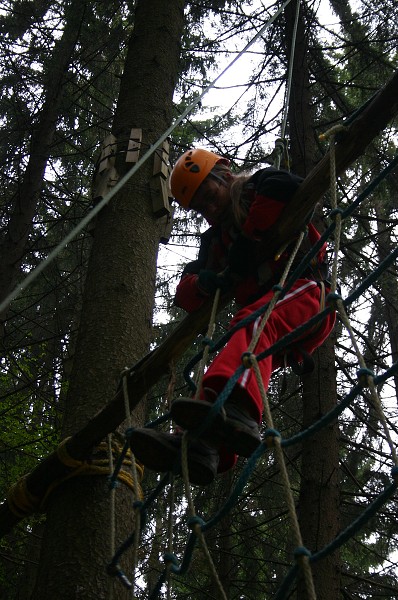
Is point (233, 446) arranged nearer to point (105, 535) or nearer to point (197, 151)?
point (105, 535)

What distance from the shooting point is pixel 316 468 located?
4543 millimetres

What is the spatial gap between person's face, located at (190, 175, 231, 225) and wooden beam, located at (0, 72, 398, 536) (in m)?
0.54

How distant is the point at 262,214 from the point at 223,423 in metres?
0.92

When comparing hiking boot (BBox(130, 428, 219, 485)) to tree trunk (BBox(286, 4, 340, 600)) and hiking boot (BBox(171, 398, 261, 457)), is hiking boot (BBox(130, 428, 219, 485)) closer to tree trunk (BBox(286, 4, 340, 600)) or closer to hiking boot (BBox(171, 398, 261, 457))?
hiking boot (BBox(171, 398, 261, 457))

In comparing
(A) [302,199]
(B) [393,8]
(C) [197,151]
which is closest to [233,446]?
(A) [302,199]

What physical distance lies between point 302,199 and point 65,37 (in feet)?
18.9

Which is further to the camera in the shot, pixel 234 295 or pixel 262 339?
pixel 234 295

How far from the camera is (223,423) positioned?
7.04 ft

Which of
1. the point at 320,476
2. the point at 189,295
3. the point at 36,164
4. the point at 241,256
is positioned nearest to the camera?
the point at 241,256

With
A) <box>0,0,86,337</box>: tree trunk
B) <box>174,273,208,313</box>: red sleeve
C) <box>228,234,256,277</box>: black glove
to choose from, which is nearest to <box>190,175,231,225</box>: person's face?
<box>174,273,208,313</box>: red sleeve

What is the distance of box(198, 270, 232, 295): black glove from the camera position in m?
2.75

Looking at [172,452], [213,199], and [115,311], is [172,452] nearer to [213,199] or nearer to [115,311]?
[115,311]

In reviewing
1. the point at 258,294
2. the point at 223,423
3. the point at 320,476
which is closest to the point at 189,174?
the point at 258,294

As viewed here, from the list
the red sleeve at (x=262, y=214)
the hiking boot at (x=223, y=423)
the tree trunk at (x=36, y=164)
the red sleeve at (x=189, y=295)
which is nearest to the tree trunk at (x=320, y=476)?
the red sleeve at (x=189, y=295)
